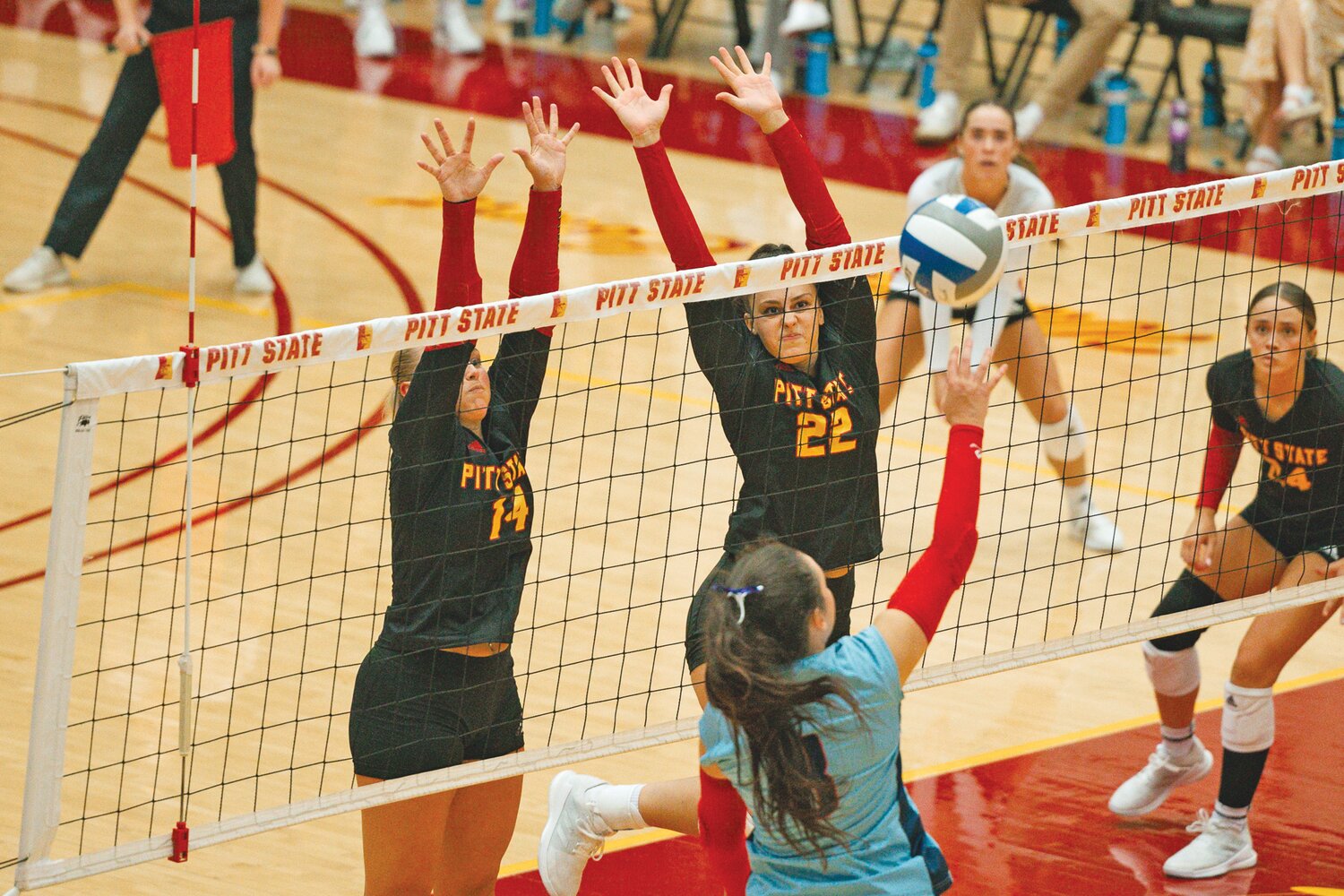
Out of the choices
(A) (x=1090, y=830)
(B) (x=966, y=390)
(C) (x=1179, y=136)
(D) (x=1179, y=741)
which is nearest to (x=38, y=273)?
(A) (x=1090, y=830)

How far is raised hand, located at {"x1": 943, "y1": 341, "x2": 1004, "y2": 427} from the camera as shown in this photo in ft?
11.8

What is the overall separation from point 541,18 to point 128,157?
6445mm

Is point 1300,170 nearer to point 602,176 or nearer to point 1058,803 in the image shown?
point 1058,803

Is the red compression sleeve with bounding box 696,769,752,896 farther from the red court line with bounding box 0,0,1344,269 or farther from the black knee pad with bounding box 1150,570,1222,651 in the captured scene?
the red court line with bounding box 0,0,1344,269

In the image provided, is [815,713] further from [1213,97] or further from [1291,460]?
[1213,97]

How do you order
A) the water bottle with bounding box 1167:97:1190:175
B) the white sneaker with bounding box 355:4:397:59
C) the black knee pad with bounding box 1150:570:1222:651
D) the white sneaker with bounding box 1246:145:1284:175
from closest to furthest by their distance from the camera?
the black knee pad with bounding box 1150:570:1222:651 → the white sneaker with bounding box 1246:145:1284:175 → the water bottle with bounding box 1167:97:1190:175 → the white sneaker with bounding box 355:4:397:59

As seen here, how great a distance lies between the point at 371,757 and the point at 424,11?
41.7ft

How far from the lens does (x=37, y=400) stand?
26.6 feet

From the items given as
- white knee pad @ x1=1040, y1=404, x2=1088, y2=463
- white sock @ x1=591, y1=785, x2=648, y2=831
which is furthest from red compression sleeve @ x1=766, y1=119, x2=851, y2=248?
white knee pad @ x1=1040, y1=404, x2=1088, y2=463

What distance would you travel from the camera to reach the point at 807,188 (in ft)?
15.5

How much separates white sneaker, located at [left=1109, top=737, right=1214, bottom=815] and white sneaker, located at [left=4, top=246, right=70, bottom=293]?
6.41 metres

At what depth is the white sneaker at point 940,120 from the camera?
13000 millimetres

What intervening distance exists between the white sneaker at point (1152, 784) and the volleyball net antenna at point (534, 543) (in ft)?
1.58

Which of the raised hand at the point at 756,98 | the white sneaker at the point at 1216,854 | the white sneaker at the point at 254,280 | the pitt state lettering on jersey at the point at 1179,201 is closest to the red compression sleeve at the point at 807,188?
the raised hand at the point at 756,98
